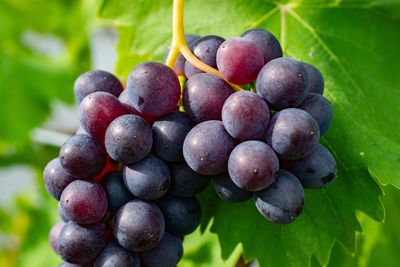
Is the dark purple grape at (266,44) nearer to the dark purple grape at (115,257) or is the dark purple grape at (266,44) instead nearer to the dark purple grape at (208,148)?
the dark purple grape at (208,148)

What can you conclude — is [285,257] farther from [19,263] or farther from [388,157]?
[19,263]

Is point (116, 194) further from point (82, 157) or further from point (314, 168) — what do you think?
point (314, 168)

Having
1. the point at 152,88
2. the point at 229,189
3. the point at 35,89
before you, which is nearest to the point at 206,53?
the point at 152,88

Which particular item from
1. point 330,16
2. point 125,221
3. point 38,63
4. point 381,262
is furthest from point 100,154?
point 38,63

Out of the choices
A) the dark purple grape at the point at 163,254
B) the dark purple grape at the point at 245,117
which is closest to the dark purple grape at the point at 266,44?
the dark purple grape at the point at 245,117

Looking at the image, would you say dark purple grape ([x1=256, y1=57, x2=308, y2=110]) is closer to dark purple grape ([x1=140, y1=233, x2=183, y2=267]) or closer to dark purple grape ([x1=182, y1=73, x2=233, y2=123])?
dark purple grape ([x1=182, y1=73, x2=233, y2=123])

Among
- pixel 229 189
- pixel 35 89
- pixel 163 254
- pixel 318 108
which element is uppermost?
pixel 318 108
